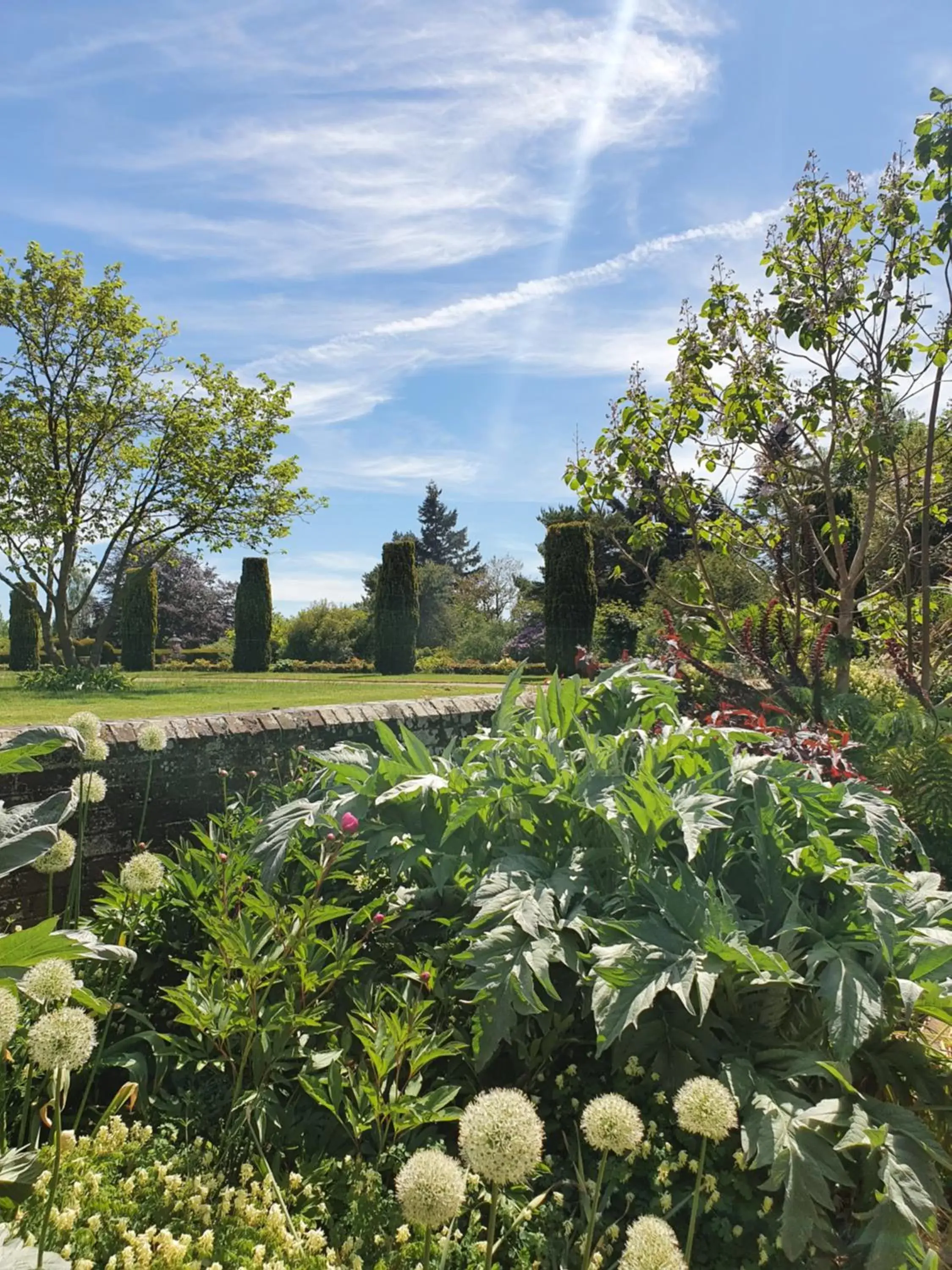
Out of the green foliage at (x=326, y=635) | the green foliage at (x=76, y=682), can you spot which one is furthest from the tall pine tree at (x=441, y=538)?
the green foliage at (x=76, y=682)

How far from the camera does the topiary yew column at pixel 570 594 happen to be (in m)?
17.8

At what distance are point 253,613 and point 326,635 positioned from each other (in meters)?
6.35

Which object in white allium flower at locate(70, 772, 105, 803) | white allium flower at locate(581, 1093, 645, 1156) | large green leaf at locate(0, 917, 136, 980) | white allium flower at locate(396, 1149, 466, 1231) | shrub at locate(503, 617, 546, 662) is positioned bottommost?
white allium flower at locate(396, 1149, 466, 1231)

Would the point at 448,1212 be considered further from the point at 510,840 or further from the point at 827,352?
the point at 827,352

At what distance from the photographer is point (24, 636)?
24922 millimetres

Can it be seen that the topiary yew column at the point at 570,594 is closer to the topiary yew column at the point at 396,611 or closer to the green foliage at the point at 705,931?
the topiary yew column at the point at 396,611

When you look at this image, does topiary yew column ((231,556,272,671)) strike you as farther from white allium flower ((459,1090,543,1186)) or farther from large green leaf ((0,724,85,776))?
white allium flower ((459,1090,543,1186))

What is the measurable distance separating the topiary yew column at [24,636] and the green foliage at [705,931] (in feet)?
78.6

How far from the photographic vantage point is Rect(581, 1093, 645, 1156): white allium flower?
52.4 inches

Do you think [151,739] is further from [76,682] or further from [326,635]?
[326,635]

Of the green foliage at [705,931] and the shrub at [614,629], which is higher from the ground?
the shrub at [614,629]

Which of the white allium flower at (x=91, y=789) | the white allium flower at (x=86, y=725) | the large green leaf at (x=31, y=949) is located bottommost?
the large green leaf at (x=31, y=949)

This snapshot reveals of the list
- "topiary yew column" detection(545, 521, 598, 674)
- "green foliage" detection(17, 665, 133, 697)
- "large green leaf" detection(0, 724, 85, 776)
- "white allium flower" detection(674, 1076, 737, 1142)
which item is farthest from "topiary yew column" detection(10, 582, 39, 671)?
"white allium flower" detection(674, 1076, 737, 1142)

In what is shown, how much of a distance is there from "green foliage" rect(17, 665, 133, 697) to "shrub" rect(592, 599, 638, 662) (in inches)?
393
